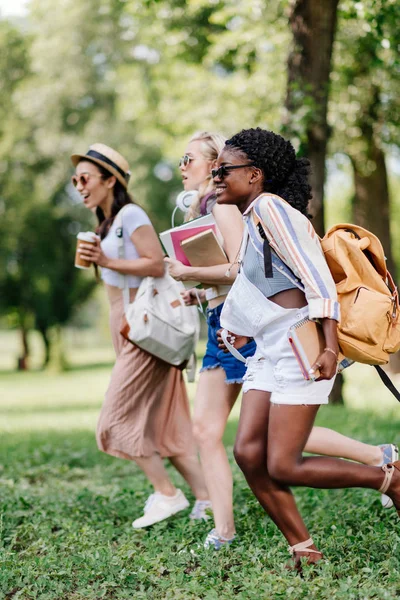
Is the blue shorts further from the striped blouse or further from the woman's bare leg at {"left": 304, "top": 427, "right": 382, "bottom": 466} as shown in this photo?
the striped blouse

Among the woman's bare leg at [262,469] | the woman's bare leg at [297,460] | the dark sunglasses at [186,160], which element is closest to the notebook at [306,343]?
the woman's bare leg at [297,460]

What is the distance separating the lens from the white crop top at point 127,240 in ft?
17.4

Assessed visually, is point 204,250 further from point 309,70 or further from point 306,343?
point 309,70

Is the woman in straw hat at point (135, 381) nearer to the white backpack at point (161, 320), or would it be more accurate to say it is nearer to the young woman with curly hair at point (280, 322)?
the white backpack at point (161, 320)

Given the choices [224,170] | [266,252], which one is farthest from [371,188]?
[266,252]

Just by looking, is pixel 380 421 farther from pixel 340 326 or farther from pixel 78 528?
pixel 340 326

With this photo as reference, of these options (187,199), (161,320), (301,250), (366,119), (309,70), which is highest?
(366,119)

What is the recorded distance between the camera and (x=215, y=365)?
4.66m

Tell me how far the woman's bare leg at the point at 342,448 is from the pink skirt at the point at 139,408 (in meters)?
1.37

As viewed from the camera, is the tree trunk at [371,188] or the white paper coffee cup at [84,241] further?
the tree trunk at [371,188]

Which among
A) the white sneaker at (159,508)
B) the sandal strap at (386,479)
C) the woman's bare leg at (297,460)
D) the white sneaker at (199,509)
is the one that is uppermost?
the woman's bare leg at (297,460)

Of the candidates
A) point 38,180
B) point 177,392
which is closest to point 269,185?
point 177,392

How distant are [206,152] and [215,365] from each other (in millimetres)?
1257

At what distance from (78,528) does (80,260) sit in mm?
1657
